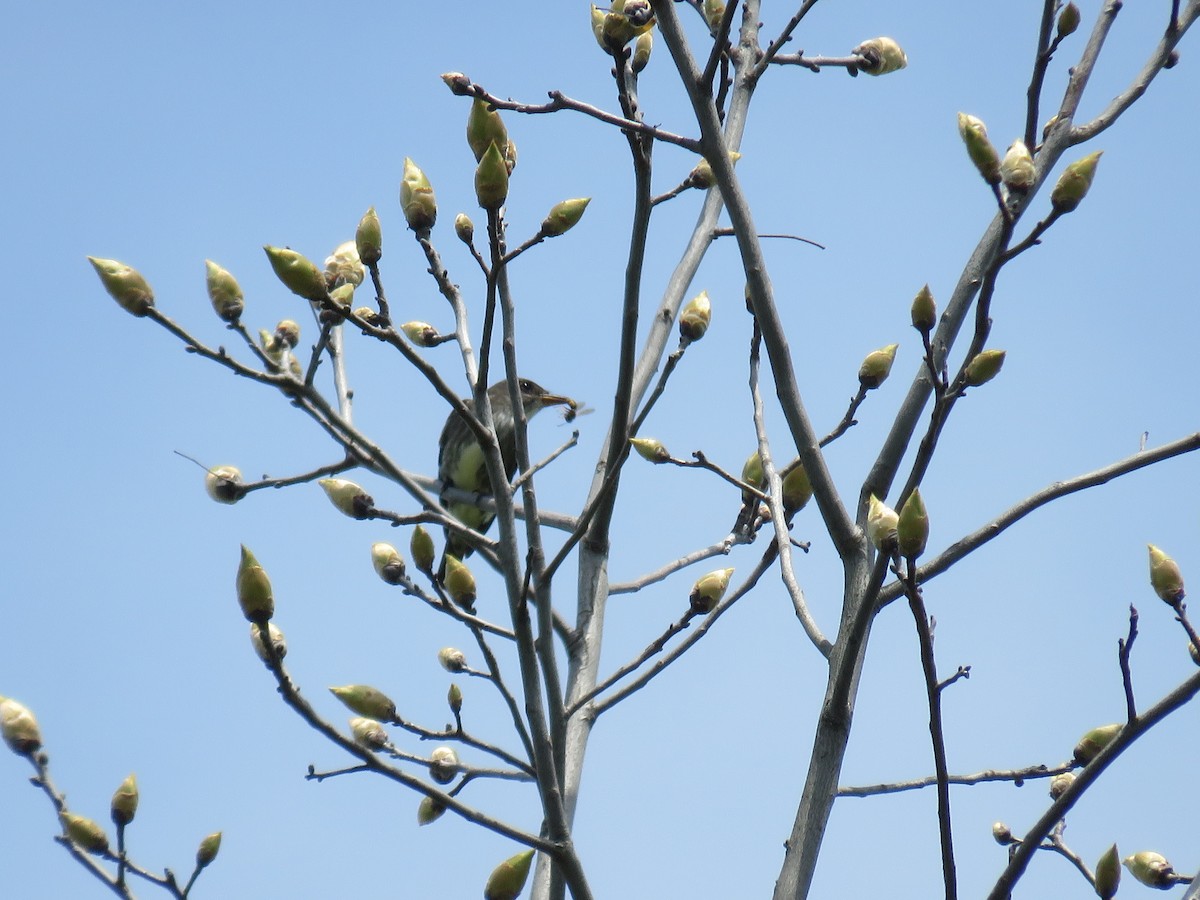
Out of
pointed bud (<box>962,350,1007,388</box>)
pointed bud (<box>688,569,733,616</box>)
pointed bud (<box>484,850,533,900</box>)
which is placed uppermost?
pointed bud (<box>962,350,1007,388</box>)

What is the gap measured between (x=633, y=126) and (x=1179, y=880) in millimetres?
2515

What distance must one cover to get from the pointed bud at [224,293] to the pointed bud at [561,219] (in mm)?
824

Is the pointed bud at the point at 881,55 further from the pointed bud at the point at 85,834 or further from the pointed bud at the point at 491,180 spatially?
the pointed bud at the point at 85,834

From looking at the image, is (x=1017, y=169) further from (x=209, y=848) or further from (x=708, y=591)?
(x=209, y=848)

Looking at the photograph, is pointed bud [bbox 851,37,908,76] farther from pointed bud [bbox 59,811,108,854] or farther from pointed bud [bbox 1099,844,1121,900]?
pointed bud [bbox 59,811,108,854]

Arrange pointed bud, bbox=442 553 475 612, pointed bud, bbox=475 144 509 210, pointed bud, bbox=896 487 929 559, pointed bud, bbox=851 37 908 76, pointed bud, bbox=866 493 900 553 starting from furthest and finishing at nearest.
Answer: pointed bud, bbox=851 37 908 76 < pointed bud, bbox=442 553 475 612 < pointed bud, bbox=475 144 509 210 < pointed bud, bbox=866 493 900 553 < pointed bud, bbox=896 487 929 559

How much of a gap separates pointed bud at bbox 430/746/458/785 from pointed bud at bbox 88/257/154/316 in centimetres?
152

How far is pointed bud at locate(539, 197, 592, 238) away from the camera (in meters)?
3.50

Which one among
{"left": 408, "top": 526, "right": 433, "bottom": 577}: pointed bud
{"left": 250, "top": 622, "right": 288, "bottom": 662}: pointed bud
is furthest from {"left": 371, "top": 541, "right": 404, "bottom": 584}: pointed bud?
{"left": 250, "top": 622, "right": 288, "bottom": 662}: pointed bud

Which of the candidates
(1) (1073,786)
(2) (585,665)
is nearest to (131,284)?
(2) (585,665)

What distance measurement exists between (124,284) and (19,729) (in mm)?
1256

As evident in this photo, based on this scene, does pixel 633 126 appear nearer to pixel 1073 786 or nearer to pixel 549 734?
pixel 549 734

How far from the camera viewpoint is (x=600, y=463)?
479 cm

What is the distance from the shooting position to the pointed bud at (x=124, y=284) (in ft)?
10.2
